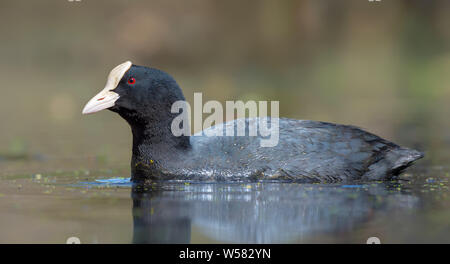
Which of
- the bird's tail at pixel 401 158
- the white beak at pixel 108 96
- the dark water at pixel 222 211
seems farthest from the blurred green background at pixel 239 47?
the dark water at pixel 222 211

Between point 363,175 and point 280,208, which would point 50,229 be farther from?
point 363,175

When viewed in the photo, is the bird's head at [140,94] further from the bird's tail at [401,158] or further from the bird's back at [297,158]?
the bird's tail at [401,158]

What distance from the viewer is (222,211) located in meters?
7.01

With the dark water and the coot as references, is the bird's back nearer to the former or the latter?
the coot

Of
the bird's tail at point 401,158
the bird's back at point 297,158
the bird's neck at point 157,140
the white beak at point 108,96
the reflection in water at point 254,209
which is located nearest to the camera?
the reflection in water at point 254,209

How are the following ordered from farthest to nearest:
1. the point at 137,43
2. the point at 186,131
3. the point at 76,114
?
the point at 137,43 → the point at 76,114 → the point at 186,131

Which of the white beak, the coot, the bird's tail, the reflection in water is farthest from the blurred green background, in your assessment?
the reflection in water

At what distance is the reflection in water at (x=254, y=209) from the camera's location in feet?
20.3

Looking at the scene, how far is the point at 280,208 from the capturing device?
23.2ft

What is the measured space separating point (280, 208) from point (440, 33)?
1841 cm

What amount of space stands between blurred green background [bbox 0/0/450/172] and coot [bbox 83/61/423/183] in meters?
9.87

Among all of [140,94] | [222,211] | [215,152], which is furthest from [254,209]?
[140,94]

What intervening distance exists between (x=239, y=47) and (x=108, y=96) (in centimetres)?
1526

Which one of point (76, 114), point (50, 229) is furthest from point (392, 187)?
point (76, 114)
